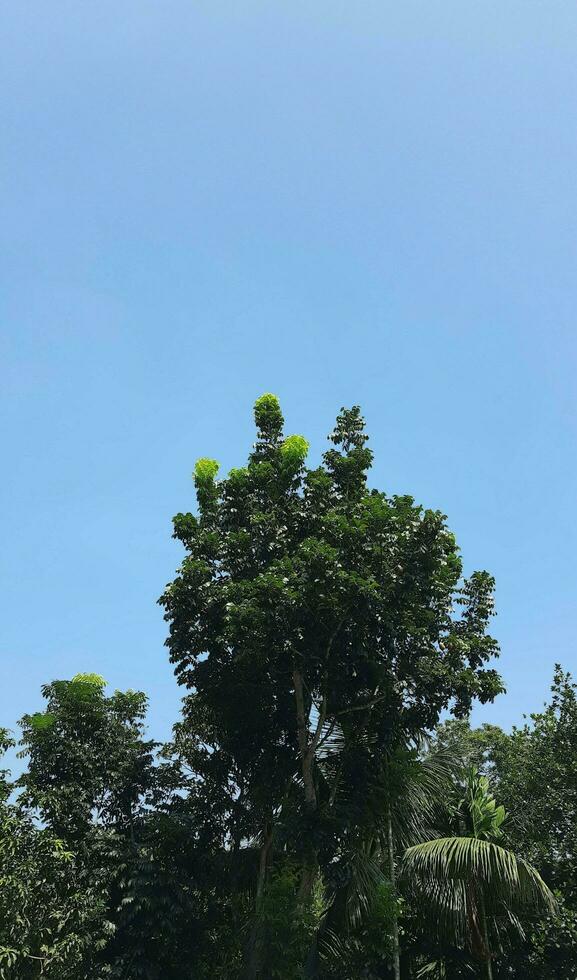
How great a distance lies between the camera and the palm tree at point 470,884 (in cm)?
1526

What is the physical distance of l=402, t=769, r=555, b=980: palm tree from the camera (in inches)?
601

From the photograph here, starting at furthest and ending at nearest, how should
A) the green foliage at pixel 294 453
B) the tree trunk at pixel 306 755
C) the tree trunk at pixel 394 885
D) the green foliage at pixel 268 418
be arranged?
the green foliage at pixel 268 418 → the green foliage at pixel 294 453 → the tree trunk at pixel 306 755 → the tree trunk at pixel 394 885

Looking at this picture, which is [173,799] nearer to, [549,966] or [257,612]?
[257,612]

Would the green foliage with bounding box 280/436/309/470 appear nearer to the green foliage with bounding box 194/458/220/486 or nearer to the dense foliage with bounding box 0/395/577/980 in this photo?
the dense foliage with bounding box 0/395/577/980

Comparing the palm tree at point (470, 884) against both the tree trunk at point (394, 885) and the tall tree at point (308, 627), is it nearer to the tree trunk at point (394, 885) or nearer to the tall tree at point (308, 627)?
the tree trunk at point (394, 885)

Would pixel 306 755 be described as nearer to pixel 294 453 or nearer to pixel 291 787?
pixel 291 787

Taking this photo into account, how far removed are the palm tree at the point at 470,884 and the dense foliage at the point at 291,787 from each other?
0.15 feet

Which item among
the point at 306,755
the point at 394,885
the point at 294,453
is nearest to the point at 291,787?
the point at 306,755

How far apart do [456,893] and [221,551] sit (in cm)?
785

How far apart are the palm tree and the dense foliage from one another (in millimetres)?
46

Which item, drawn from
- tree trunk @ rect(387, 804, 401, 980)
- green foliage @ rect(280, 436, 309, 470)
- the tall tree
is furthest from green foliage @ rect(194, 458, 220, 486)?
tree trunk @ rect(387, 804, 401, 980)

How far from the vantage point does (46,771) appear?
63.3ft

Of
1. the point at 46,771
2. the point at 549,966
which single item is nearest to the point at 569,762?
the point at 549,966

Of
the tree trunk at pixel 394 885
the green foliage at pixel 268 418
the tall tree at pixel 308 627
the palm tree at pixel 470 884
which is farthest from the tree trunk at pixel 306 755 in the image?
the green foliage at pixel 268 418
